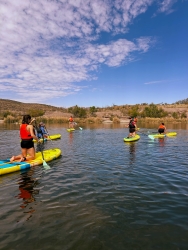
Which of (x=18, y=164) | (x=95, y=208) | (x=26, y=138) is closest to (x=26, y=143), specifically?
(x=26, y=138)

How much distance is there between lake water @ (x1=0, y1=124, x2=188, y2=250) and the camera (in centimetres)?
408

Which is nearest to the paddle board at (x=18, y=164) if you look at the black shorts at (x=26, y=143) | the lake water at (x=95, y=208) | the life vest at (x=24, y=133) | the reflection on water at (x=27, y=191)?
the lake water at (x=95, y=208)

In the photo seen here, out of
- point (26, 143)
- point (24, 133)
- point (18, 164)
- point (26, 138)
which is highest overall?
point (24, 133)

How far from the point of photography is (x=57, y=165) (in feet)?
32.0

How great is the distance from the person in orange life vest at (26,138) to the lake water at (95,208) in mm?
903

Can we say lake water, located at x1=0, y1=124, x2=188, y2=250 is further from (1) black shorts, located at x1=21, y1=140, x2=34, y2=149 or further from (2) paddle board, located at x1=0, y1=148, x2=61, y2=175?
(1) black shorts, located at x1=21, y1=140, x2=34, y2=149

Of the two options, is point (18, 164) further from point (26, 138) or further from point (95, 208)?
point (95, 208)

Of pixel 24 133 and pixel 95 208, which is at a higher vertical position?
pixel 24 133

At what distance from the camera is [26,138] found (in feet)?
30.3

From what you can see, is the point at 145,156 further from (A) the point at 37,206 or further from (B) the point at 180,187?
(A) the point at 37,206

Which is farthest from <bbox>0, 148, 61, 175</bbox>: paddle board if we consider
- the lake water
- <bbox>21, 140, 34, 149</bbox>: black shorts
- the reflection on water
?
<bbox>21, 140, 34, 149</bbox>: black shorts

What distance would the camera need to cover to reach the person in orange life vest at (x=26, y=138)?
29.8 ft

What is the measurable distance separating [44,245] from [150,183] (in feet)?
14.4

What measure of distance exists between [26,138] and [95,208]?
5.14 metres
